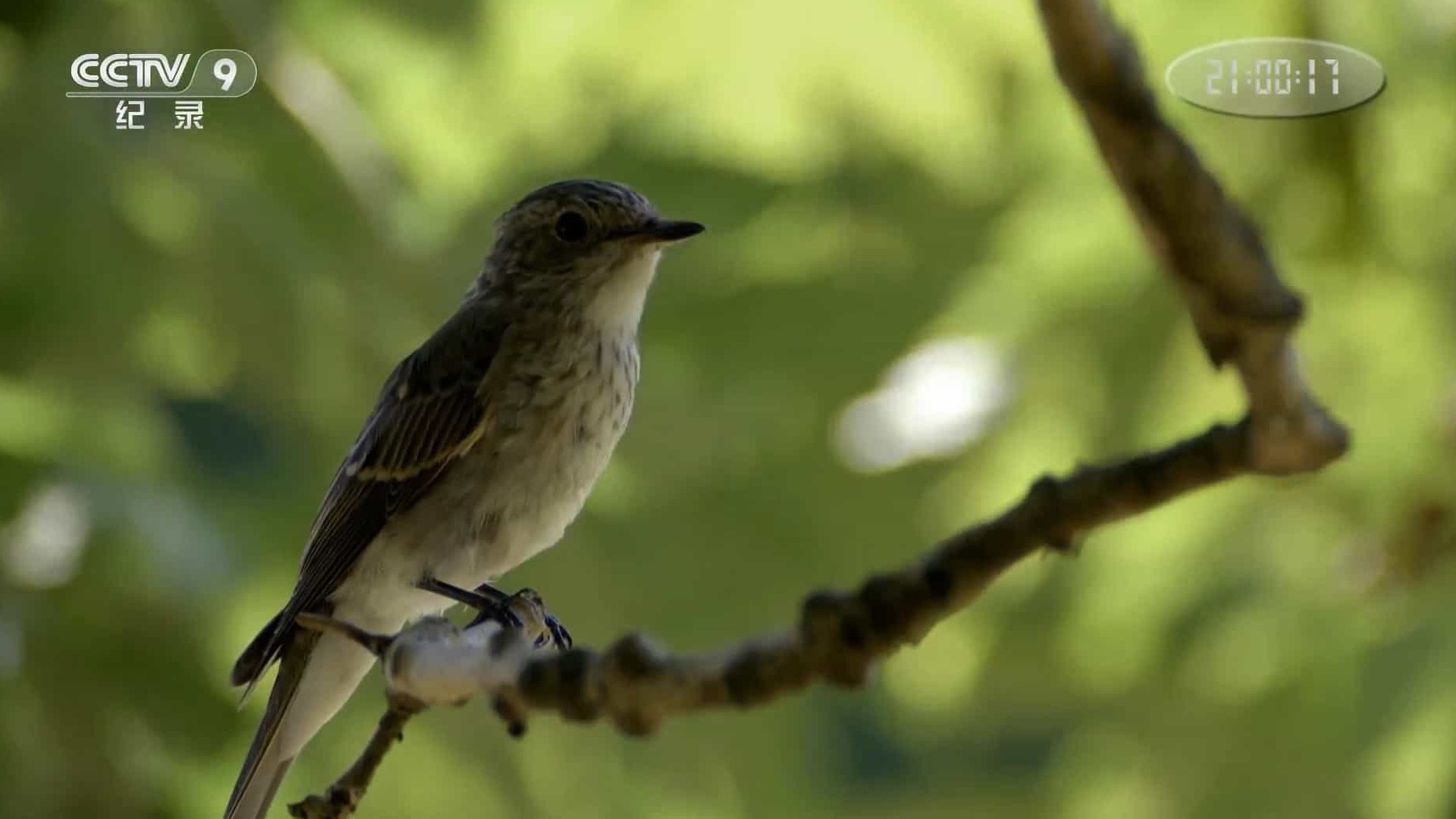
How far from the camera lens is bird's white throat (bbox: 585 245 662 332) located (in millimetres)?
3350

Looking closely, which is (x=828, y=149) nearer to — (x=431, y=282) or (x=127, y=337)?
(x=431, y=282)

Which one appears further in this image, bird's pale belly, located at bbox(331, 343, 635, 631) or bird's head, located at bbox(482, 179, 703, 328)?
bird's head, located at bbox(482, 179, 703, 328)

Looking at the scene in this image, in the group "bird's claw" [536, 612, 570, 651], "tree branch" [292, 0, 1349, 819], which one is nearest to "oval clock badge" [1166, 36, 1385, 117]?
"bird's claw" [536, 612, 570, 651]

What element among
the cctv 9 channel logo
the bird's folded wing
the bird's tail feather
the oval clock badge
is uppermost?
the cctv 9 channel logo

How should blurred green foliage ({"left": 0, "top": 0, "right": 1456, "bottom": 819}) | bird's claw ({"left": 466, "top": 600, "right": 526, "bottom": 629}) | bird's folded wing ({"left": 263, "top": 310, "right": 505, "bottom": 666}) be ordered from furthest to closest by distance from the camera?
blurred green foliage ({"left": 0, "top": 0, "right": 1456, "bottom": 819}) → bird's folded wing ({"left": 263, "top": 310, "right": 505, "bottom": 666}) → bird's claw ({"left": 466, "top": 600, "right": 526, "bottom": 629})

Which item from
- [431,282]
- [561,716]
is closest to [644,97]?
[431,282]

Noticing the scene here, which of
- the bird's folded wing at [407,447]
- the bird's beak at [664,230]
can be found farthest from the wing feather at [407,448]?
the bird's beak at [664,230]

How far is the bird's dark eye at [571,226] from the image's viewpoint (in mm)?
3525

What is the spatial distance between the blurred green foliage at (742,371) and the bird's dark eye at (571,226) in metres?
0.91

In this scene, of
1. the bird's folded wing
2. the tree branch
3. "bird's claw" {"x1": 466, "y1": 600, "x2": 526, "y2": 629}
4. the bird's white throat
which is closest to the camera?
the tree branch

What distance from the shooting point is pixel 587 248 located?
3480 millimetres

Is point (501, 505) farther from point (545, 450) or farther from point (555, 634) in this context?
point (555, 634)

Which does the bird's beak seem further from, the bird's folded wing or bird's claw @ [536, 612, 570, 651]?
bird's claw @ [536, 612, 570, 651]

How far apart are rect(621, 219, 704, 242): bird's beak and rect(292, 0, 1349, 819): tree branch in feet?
5.24
